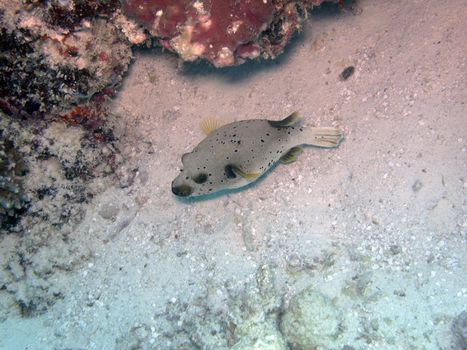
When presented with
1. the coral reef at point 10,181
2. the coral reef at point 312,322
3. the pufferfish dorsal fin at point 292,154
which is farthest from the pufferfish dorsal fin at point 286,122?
the coral reef at point 10,181

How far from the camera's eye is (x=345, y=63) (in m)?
5.44

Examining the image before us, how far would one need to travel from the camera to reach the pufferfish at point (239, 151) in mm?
4477

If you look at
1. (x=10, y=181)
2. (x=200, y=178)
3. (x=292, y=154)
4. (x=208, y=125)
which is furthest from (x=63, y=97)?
(x=292, y=154)

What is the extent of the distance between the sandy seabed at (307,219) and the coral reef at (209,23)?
155 cm

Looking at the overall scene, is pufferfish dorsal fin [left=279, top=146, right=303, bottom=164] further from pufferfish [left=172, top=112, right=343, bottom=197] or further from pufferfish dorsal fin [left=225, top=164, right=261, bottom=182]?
pufferfish dorsal fin [left=225, top=164, right=261, bottom=182]

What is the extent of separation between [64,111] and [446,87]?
5071mm

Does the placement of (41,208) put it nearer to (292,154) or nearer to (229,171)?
(229,171)

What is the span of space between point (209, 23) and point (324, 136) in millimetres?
2139

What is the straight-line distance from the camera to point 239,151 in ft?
15.0

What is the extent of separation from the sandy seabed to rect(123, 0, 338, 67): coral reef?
1551mm

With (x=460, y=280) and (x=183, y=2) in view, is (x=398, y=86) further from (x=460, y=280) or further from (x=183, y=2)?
(x=183, y=2)

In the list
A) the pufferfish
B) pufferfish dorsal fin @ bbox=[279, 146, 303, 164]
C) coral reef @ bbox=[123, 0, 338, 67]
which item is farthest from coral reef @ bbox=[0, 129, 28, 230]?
pufferfish dorsal fin @ bbox=[279, 146, 303, 164]

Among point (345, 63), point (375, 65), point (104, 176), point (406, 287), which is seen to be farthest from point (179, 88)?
point (406, 287)

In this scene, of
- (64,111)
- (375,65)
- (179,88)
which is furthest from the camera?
(179,88)
